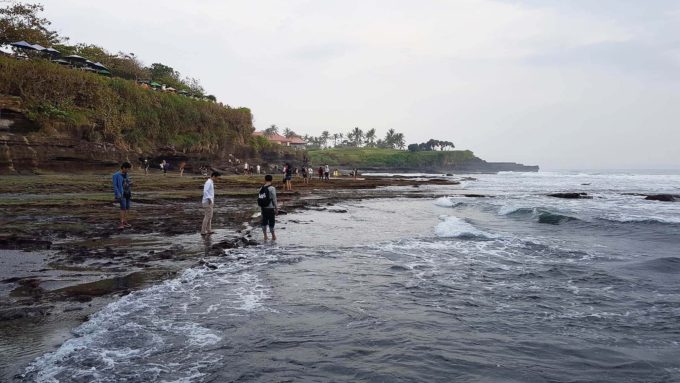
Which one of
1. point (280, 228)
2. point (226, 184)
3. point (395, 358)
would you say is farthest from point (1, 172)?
point (395, 358)

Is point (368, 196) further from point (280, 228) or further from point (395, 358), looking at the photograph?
point (395, 358)

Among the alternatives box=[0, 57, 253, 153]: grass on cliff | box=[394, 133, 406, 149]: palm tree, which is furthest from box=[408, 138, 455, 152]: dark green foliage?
box=[0, 57, 253, 153]: grass on cliff

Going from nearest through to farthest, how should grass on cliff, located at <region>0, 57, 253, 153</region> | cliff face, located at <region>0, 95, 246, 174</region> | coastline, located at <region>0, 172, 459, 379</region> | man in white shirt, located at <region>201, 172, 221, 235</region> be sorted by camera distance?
coastline, located at <region>0, 172, 459, 379</region>
man in white shirt, located at <region>201, 172, 221, 235</region>
cliff face, located at <region>0, 95, 246, 174</region>
grass on cliff, located at <region>0, 57, 253, 153</region>

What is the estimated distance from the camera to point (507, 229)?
55.1 feet

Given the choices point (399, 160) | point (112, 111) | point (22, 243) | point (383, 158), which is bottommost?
point (22, 243)

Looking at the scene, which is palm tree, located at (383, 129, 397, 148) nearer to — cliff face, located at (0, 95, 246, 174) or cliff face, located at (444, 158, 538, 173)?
cliff face, located at (444, 158, 538, 173)

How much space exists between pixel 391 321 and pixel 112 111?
38.1 metres

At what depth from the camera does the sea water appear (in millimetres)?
4652

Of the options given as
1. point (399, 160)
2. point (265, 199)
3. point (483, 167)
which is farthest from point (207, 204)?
point (483, 167)

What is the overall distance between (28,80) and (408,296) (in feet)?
115

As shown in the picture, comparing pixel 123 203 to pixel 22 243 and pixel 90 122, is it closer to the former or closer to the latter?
pixel 22 243

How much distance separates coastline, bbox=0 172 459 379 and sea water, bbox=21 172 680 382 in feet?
1.53

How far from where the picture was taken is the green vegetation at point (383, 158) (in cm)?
11700

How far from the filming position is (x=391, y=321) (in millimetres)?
6215
